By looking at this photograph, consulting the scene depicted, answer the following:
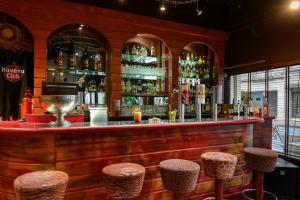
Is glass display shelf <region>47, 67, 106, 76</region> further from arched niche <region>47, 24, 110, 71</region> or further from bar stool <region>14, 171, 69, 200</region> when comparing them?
bar stool <region>14, 171, 69, 200</region>

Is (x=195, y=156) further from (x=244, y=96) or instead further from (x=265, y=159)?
(x=244, y=96)

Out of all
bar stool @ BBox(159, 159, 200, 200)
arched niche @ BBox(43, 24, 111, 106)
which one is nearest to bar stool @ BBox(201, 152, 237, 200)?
bar stool @ BBox(159, 159, 200, 200)

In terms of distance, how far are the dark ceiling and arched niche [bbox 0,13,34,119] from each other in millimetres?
1153

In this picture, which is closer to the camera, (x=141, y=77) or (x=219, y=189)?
(x=219, y=189)

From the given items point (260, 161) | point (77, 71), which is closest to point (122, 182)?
point (260, 161)

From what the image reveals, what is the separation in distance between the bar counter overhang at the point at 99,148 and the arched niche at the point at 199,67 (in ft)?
8.54

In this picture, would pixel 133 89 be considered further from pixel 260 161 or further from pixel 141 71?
pixel 260 161

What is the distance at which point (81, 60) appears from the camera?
14.9 feet

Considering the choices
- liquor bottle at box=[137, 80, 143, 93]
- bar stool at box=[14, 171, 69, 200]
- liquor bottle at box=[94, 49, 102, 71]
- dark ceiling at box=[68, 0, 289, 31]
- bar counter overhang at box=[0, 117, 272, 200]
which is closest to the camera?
bar stool at box=[14, 171, 69, 200]

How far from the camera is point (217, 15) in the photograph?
5.87 meters

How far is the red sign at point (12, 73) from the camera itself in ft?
12.9

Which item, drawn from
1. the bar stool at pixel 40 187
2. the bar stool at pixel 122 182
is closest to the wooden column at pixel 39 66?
the bar stool at pixel 40 187

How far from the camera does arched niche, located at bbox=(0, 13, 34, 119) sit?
390cm

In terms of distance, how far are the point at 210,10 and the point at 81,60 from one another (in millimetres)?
3356
